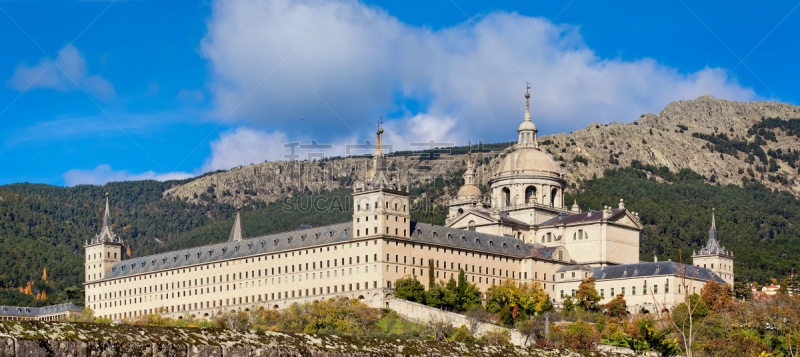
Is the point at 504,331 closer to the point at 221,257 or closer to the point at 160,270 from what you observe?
the point at 221,257

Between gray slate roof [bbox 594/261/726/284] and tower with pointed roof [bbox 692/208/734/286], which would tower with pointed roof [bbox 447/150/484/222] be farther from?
tower with pointed roof [bbox 692/208/734/286]

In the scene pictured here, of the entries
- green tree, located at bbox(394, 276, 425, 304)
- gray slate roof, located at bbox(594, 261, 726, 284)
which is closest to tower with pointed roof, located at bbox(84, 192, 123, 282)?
green tree, located at bbox(394, 276, 425, 304)

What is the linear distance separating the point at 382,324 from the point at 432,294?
7.98m

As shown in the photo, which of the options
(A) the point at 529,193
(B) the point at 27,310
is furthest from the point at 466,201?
(B) the point at 27,310

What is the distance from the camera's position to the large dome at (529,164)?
464 ft

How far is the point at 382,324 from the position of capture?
345 ft

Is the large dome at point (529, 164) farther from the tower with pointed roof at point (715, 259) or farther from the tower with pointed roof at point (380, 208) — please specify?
the tower with pointed roof at point (380, 208)

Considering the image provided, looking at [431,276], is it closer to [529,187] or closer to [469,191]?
[529,187]

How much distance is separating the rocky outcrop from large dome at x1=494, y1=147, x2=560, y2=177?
99.2m

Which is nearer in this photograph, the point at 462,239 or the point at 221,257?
the point at 462,239

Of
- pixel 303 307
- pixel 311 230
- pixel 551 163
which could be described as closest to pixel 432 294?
pixel 303 307

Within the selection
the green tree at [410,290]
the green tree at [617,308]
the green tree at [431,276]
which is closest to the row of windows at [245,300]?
the green tree at [410,290]

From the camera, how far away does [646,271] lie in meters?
119

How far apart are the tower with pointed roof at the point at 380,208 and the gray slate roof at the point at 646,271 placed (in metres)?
23.3
